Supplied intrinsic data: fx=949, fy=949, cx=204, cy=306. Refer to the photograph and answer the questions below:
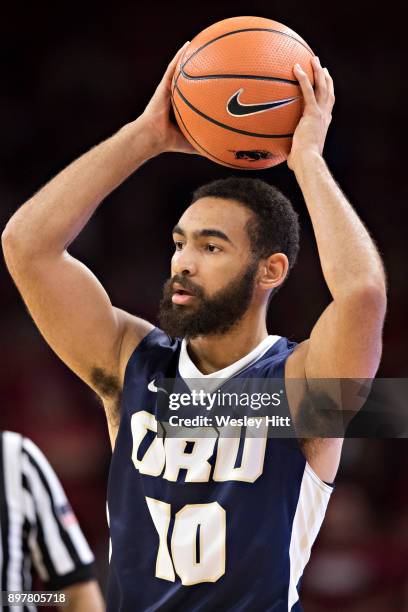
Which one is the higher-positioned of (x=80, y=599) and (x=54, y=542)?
(x=54, y=542)

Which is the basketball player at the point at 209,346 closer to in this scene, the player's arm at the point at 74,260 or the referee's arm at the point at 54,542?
the player's arm at the point at 74,260

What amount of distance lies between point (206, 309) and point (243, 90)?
0.79m

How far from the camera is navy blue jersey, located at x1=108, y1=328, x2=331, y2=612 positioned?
3.23 metres

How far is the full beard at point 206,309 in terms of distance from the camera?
11.4 ft

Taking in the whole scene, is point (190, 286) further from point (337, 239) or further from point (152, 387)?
point (337, 239)

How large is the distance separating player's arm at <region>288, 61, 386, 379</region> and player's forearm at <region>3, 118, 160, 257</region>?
65 cm

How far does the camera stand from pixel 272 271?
3652 millimetres

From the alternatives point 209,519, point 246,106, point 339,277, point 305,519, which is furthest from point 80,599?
point 246,106

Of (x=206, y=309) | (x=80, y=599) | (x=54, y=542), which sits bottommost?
(x=80, y=599)

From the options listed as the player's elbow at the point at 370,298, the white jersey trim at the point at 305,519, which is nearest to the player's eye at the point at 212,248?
the player's elbow at the point at 370,298

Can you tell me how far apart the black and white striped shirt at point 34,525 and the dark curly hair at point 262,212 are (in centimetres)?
124

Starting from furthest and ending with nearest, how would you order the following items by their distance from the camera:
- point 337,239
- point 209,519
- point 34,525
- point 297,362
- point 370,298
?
1. point 297,362
2. point 209,519
3. point 337,239
4. point 370,298
5. point 34,525

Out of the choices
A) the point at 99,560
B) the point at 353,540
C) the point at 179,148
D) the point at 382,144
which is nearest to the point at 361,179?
the point at 382,144

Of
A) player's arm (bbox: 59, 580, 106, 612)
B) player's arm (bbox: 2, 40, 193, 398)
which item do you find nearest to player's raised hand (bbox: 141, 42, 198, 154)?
player's arm (bbox: 2, 40, 193, 398)
